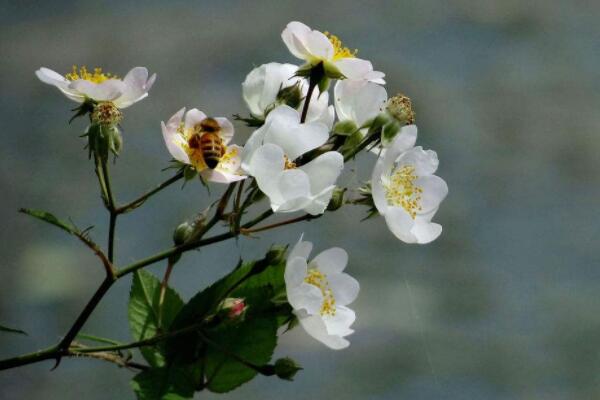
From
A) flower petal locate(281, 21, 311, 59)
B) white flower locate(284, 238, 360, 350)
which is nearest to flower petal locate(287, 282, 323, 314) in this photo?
white flower locate(284, 238, 360, 350)

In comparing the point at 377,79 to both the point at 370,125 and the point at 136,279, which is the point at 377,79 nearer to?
the point at 370,125

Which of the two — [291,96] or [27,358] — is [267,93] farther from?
[27,358]

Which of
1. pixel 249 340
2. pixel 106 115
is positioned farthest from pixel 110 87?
pixel 249 340

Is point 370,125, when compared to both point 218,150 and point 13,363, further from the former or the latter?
point 13,363

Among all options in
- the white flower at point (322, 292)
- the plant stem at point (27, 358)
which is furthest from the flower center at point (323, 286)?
the plant stem at point (27, 358)

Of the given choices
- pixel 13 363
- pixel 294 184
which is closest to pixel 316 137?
pixel 294 184

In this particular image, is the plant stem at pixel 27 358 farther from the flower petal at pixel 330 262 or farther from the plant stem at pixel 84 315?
the flower petal at pixel 330 262

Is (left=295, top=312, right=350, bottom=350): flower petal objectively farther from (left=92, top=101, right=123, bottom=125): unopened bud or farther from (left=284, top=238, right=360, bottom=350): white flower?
(left=92, top=101, right=123, bottom=125): unopened bud
